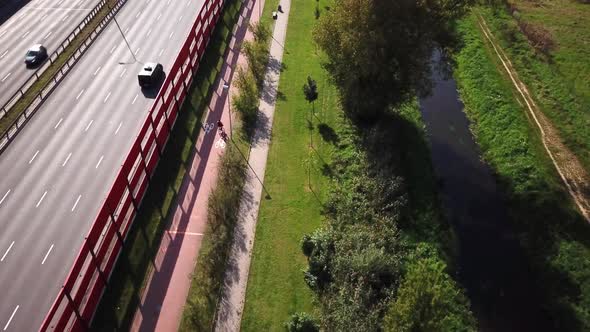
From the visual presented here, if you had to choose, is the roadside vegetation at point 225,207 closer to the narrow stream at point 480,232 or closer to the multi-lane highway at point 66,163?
the multi-lane highway at point 66,163

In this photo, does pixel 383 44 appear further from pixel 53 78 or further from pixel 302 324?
pixel 53 78

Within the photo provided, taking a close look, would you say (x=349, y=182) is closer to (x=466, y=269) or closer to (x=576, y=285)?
(x=466, y=269)

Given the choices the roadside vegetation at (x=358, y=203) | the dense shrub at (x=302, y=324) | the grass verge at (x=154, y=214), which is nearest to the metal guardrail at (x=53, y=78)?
the grass verge at (x=154, y=214)

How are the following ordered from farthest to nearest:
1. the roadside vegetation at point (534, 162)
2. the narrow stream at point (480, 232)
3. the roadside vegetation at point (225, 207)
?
the roadside vegetation at point (534, 162) → the narrow stream at point (480, 232) → the roadside vegetation at point (225, 207)

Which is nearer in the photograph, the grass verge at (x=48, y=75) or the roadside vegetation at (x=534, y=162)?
the roadside vegetation at (x=534, y=162)

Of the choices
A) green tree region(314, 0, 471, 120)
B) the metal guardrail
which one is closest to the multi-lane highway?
the metal guardrail

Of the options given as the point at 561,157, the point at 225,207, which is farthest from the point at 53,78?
the point at 561,157

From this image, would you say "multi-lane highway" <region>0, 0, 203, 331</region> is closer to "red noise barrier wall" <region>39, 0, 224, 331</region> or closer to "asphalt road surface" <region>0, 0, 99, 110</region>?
"red noise barrier wall" <region>39, 0, 224, 331</region>
